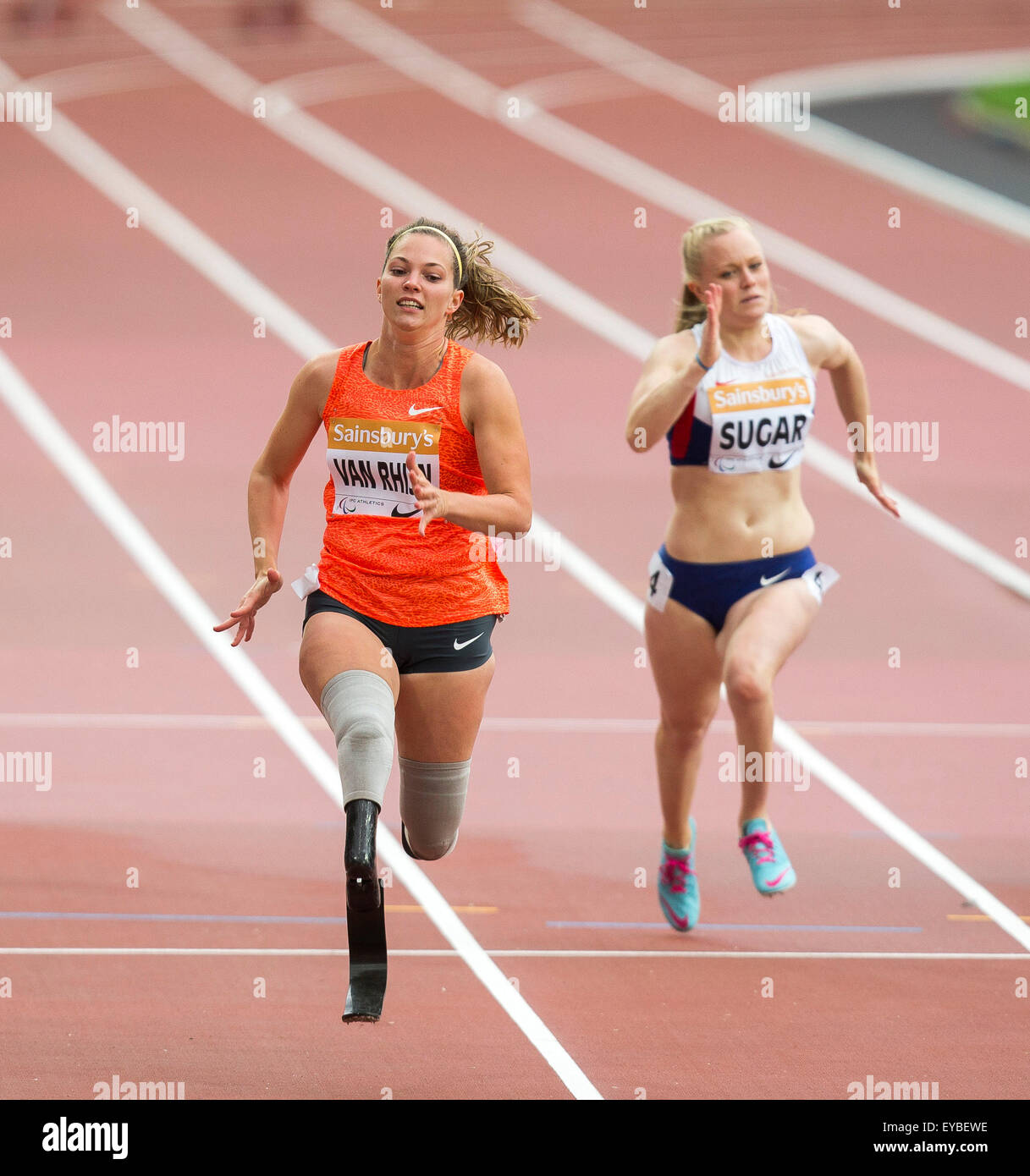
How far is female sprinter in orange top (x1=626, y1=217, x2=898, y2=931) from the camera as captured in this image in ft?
22.0

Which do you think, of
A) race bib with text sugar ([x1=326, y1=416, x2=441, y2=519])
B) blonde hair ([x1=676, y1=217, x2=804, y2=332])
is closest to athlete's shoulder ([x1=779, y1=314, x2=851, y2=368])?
blonde hair ([x1=676, y1=217, x2=804, y2=332])

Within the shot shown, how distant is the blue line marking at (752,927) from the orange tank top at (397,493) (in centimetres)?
228

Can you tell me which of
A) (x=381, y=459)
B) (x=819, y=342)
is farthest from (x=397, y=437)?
(x=819, y=342)

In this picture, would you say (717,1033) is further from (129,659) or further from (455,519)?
(129,659)

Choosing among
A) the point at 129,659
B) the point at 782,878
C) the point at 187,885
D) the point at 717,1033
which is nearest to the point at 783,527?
the point at 782,878

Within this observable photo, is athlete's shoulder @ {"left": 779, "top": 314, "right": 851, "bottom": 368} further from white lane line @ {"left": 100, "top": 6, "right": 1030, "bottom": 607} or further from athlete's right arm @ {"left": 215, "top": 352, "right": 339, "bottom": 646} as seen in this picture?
white lane line @ {"left": 100, "top": 6, "right": 1030, "bottom": 607}

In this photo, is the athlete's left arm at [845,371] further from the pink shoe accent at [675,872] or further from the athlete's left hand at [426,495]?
the athlete's left hand at [426,495]

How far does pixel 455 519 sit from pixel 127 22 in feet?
82.1

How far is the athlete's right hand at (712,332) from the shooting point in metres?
6.19

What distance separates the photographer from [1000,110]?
22703 mm

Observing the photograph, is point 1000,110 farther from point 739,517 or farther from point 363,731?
point 363,731

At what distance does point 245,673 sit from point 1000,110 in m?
15.1

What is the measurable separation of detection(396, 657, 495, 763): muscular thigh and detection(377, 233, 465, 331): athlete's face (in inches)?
43.4

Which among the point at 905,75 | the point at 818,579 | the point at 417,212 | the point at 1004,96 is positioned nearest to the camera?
the point at 818,579
